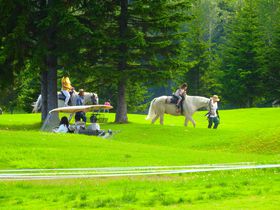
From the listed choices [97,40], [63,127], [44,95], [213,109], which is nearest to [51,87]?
[44,95]

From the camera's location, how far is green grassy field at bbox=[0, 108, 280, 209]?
1427 cm

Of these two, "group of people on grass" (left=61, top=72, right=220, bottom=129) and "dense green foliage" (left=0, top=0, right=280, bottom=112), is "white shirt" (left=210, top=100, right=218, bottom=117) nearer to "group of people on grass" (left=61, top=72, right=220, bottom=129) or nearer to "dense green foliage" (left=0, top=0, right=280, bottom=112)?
"group of people on grass" (left=61, top=72, right=220, bottom=129)

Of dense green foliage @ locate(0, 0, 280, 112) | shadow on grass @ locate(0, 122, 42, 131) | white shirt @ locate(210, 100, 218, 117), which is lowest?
shadow on grass @ locate(0, 122, 42, 131)

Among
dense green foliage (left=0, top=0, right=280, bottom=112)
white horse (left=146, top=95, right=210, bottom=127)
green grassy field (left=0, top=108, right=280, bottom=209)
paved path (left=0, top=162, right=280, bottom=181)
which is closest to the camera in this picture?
green grassy field (left=0, top=108, right=280, bottom=209)

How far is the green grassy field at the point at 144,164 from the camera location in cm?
1427

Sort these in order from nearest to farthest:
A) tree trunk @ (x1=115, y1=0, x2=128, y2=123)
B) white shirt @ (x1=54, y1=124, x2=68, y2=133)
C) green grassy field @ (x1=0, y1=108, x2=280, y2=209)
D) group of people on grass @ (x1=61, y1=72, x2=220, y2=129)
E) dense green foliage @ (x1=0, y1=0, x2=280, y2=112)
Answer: green grassy field @ (x1=0, y1=108, x2=280, y2=209) < white shirt @ (x1=54, y1=124, x2=68, y2=133) < dense green foliage @ (x1=0, y1=0, x2=280, y2=112) < group of people on grass @ (x1=61, y1=72, x2=220, y2=129) < tree trunk @ (x1=115, y1=0, x2=128, y2=123)

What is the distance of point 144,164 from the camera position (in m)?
22.7

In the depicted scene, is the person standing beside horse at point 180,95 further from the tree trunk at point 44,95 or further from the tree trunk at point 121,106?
the tree trunk at point 44,95

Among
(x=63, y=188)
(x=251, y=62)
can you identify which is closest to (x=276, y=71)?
(x=251, y=62)

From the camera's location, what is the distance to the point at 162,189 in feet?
52.6

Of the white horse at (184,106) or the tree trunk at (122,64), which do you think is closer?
the tree trunk at (122,64)

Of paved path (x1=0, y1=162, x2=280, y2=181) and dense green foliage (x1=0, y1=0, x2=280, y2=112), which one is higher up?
dense green foliage (x1=0, y1=0, x2=280, y2=112)

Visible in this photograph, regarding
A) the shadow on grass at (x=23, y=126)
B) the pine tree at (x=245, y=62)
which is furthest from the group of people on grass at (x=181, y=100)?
the pine tree at (x=245, y=62)

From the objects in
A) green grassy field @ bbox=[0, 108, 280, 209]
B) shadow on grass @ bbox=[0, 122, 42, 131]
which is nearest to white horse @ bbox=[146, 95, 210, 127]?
green grassy field @ bbox=[0, 108, 280, 209]
